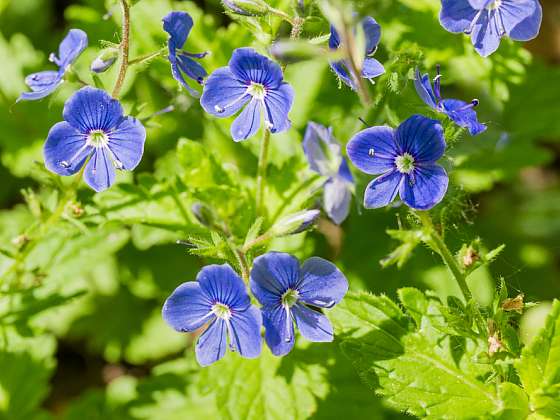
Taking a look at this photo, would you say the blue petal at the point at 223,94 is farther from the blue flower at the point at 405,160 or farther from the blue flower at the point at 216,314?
the blue flower at the point at 216,314

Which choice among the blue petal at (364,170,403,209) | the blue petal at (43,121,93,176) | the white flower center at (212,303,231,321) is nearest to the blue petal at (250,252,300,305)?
the white flower center at (212,303,231,321)

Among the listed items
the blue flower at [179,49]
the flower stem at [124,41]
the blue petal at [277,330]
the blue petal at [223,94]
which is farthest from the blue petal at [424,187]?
the flower stem at [124,41]

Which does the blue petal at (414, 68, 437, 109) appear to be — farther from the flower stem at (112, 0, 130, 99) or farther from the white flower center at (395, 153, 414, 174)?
the flower stem at (112, 0, 130, 99)

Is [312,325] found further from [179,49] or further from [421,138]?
[179,49]

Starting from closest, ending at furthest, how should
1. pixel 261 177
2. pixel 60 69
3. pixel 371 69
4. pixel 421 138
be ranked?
pixel 421 138, pixel 371 69, pixel 60 69, pixel 261 177

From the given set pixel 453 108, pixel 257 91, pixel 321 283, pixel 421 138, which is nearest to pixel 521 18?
pixel 453 108
